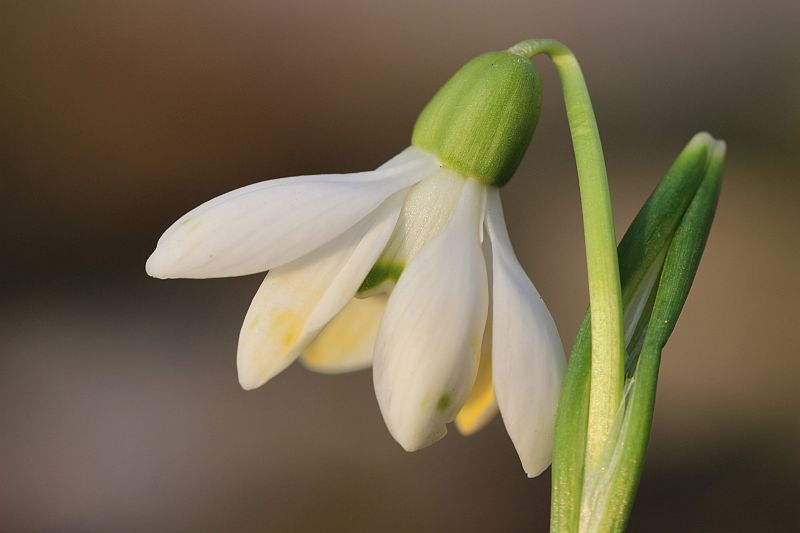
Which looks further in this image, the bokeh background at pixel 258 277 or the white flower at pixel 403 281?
the bokeh background at pixel 258 277

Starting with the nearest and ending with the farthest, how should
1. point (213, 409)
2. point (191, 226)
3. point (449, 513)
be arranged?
point (191, 226), point (449, 513), point (213, 409)

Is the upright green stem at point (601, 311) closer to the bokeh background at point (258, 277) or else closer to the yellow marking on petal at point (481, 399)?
the yellow marking on petal at point (481, 399)

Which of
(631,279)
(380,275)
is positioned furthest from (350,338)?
(631,279)

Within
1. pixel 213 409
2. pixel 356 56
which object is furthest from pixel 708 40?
pixel 213 409

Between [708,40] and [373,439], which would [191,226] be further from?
[708,40]

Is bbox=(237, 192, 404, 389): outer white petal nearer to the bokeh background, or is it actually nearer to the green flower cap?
the green flower cap

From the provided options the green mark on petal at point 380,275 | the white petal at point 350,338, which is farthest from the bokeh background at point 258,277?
the green mark on petal at point 380,275

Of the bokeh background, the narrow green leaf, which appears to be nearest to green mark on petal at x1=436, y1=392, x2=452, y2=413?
the narrow green leaf
